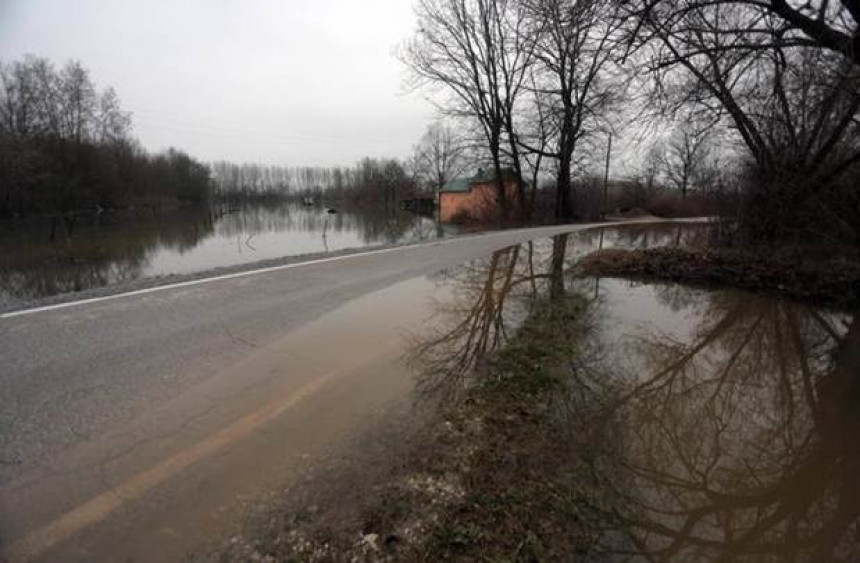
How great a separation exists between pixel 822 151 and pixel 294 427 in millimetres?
13570

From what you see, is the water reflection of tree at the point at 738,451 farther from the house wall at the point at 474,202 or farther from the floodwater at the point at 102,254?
the house wall at the point at 474,202

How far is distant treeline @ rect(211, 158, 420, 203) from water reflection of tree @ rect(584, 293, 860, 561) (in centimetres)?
8339

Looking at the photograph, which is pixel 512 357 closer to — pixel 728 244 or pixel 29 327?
pixel 29 327

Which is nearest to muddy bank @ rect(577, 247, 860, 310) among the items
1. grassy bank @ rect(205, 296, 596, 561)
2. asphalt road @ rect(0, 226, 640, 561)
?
asphalt road @ rect(0, 226, 640, 561)

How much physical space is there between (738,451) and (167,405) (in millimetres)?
4611

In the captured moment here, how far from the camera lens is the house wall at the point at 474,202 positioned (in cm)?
3273

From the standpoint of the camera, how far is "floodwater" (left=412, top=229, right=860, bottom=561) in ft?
7.70

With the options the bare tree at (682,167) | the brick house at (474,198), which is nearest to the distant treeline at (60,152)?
the brick house at (474,198)

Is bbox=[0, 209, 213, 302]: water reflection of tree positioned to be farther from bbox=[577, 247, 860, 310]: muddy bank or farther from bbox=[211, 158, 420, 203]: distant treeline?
bbox=[211, 158, 420, 203]: distant treeline

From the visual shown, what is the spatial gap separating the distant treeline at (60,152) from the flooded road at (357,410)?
143 ft

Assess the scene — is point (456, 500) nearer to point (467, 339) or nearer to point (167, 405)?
point (167, 405)

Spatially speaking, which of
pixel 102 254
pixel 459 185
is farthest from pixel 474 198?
pixel 102 254

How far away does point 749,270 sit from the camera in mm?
8625

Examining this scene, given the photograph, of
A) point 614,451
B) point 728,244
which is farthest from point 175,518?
point 728,244
